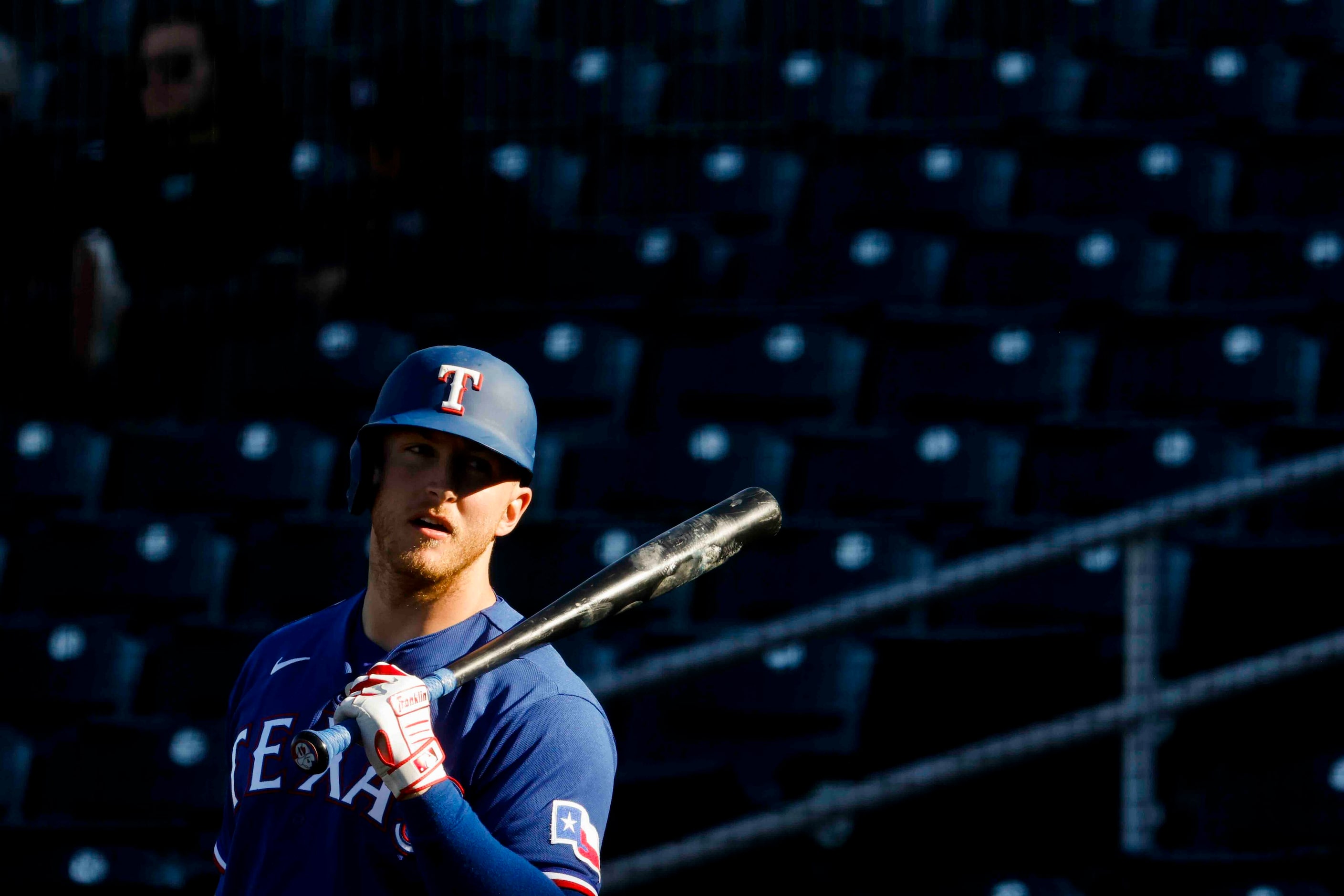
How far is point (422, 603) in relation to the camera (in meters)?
1.67

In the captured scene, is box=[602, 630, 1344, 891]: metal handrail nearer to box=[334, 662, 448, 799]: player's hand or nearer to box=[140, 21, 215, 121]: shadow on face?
box=[334, 662, 448, 799]: player's hand

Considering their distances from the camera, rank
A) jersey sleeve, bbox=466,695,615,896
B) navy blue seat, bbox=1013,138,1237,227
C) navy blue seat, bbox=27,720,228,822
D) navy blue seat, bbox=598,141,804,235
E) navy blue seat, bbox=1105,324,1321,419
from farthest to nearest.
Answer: navy blue seat, bbox=598,141,804,235 → navy blue seat, bbox=1013,138,1237,227 → navy blue seat, bbox=1105,324,1321,419 → navy blue seat, bbox=27,720,228,822 → jersey sleeve, bbox=466,695,615,896

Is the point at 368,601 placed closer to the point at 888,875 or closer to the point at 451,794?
the point at 451,794

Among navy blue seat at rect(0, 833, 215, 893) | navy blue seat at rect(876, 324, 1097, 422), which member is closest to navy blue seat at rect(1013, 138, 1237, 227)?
navy blue seat at rect(876, 324, 1097, 422)

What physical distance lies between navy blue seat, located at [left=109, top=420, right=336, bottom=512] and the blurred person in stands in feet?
1.08

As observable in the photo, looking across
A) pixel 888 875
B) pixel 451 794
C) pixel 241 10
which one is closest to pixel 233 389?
pixel 241 10

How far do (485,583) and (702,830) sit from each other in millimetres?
1514

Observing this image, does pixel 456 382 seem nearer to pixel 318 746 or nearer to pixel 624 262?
pixel 318 746

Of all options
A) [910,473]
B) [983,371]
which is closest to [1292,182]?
[983,371]

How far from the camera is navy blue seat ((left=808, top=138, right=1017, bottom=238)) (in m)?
4.28

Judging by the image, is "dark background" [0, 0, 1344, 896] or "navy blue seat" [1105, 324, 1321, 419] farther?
"navy blue seat" [1105, 324, 1321, 419]

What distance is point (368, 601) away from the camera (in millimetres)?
1724

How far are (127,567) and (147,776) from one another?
61 centimetres

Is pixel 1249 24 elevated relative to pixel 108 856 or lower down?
elevated
